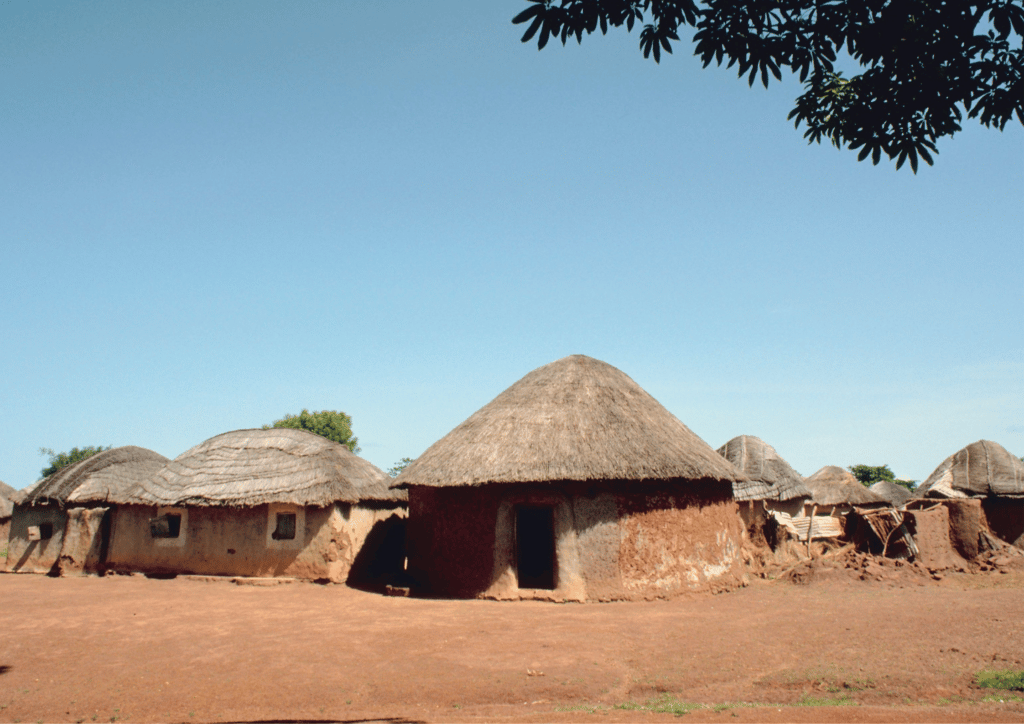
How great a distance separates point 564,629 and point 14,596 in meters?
11.4

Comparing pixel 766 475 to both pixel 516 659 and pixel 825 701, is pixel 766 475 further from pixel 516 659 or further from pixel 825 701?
pixel 825 701

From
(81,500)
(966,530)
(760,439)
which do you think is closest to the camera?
(966,530)

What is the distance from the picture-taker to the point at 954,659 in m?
7.34

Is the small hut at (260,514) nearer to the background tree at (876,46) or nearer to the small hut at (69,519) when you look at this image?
the small hut at (69,519)

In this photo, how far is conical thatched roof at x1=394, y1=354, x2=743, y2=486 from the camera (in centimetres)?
1234

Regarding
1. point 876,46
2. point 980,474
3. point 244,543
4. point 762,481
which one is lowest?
point 244,543

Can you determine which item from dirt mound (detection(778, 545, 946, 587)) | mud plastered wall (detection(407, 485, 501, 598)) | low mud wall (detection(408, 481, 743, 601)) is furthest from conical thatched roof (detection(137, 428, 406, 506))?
dirt mound (detection(778, 545, 946, 587))

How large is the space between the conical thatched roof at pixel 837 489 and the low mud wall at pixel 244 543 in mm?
21112

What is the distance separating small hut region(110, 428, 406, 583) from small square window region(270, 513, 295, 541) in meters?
0.02

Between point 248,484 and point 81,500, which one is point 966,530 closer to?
point 248,484

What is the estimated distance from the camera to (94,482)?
17250mm

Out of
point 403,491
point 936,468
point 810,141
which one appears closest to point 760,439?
point 936,468

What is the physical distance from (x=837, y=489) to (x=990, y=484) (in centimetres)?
Result: 980

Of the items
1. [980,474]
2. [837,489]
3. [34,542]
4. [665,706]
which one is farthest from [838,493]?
[34,542]
